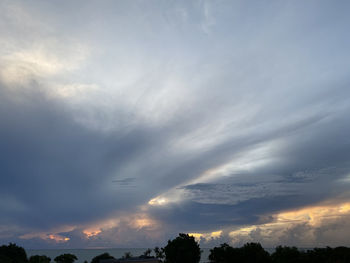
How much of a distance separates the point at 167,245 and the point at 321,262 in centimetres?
5247

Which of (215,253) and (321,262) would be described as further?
(215,253)

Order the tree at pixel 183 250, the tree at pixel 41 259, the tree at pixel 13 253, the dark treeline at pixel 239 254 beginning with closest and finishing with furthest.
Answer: the dark treeline at pixel 239 254, the tree at pixel 183 250, the tree at pixel 41 259, the tree at pixel 13 253

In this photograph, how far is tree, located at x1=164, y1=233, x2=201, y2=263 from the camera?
4090 inches

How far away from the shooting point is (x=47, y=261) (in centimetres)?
11569

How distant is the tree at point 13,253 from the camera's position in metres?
124

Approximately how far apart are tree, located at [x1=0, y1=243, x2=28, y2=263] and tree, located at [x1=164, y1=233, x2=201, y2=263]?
63.6 metres

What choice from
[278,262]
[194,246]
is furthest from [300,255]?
[194,246]

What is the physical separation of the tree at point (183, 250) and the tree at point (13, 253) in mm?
63575

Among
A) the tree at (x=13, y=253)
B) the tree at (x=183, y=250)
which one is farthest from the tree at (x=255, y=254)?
the tree at (x=13, y=253)

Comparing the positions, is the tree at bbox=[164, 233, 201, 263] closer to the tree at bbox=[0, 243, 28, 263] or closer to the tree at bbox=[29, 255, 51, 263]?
the tree at bbox=[29, 255, 51, 263]

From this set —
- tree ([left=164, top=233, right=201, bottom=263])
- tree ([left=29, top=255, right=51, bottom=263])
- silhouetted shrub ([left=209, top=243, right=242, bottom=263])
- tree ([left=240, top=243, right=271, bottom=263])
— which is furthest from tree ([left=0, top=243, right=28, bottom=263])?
tree ([left=240, top=243, right=271, bottom=263])

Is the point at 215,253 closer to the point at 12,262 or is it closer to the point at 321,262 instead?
the point at 321,262

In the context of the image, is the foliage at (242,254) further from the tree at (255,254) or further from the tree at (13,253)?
the tree at (13,253)

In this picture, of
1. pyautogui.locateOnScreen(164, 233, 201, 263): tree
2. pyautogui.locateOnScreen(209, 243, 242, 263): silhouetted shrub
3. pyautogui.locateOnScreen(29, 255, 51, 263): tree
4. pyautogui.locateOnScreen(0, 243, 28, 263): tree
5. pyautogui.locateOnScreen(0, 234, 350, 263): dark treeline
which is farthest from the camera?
pyautogui.locateOnScreen(0, 243, 28, 263): tree
